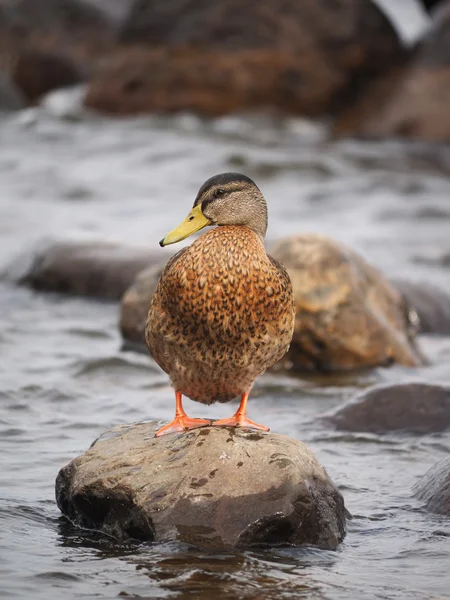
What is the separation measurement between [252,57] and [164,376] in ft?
41.3

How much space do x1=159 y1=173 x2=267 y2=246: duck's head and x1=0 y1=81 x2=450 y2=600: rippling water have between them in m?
1.61

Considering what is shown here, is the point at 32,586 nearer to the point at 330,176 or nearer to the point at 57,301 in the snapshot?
the point at 57,301

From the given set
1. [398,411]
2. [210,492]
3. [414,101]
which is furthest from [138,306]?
[414,101]

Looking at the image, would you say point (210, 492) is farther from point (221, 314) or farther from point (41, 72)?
point (41, 72)

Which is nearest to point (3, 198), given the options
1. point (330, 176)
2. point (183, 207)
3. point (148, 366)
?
point (183, 207)

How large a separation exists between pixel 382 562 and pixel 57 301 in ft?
21.3

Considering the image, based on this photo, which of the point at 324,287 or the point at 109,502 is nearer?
the point at 109,502

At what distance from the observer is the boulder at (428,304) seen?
10.9 m

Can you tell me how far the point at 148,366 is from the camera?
30.0ft

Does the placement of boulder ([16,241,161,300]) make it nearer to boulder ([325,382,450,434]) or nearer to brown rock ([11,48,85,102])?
boulder ([325,382,450,434])

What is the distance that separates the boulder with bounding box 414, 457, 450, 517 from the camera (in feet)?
19.8

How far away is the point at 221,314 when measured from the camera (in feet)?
18.2

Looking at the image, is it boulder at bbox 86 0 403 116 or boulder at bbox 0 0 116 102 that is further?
boulder at bbox 0 0 116 102

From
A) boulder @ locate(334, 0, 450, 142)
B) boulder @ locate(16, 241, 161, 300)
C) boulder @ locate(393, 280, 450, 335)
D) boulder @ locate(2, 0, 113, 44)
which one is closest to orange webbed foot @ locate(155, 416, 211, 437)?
boulder @ locate(393, 280, 450, 335)
